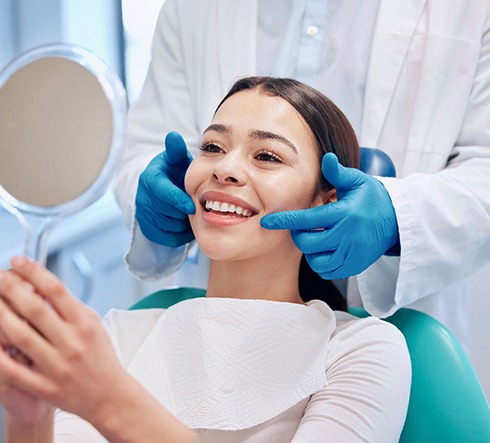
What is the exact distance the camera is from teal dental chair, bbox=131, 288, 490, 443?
1.20m

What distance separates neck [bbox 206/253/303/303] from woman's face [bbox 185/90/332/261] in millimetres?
28

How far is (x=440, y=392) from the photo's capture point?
48.6 inches

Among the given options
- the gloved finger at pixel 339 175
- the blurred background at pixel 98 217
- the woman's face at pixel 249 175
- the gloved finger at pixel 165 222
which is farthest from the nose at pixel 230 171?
the blurred background at pixel 98 217

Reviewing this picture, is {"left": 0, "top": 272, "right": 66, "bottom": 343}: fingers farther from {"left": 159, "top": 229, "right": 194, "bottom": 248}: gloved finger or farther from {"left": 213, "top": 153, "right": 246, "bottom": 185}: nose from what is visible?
{"left": 159, "top": 229, "right": 194, "bottom": 248}: gloved finger

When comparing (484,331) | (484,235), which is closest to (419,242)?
(484,235)

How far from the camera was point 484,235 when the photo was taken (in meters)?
1.37

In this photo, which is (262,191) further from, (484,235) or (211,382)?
(484,235)

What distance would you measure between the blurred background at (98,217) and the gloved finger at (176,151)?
0.37 meters

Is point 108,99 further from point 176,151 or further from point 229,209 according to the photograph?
point 176,151

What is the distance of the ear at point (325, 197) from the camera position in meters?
1.32

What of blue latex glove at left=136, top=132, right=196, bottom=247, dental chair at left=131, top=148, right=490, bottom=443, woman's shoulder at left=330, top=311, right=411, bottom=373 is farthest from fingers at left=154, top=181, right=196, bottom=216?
dental chair at left=131, top=148, right=490, bottom=443

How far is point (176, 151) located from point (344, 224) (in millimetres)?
417

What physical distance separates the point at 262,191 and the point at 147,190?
30 centimetres

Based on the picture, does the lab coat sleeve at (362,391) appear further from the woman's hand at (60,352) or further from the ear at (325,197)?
the woman's hand at (60,352)
